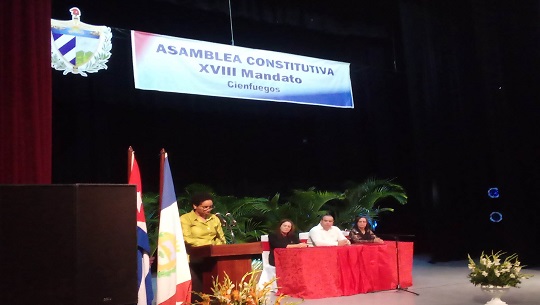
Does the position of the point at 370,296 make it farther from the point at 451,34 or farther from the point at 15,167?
the point at 451,34

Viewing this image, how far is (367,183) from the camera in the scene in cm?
789

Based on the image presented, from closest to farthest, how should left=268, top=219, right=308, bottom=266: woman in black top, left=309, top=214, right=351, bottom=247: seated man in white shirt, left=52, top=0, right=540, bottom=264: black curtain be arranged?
left=268, top=219, right=308, bottom=266: woman in black top → left=309, top=214, right=351, bottom=247: seated man in white shirt → left=52, top=0, right=540, bottom=264: black curtain

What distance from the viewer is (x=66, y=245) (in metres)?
1.69

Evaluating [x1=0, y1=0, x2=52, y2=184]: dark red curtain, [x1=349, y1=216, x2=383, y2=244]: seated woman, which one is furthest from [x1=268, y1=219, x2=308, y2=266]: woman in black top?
[x1=0, y1=0, x2=52, y2=184]: dark red curtain

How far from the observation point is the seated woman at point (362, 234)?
19.6ft

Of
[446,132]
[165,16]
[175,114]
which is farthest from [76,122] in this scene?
[446,132]

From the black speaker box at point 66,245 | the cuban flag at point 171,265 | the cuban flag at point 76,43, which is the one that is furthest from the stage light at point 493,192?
the black speaker box at point 66,245

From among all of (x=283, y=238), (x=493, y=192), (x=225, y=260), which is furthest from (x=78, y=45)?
(x=493, y=192)

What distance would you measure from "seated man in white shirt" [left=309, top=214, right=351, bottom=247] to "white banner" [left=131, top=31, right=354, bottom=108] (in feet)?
6.48

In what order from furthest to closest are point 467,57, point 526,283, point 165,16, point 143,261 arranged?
point 467,57, point 165,16, point 526,283, point 143,261

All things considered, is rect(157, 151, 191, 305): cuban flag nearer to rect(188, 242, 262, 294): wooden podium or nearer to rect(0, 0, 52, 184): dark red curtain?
rect(188, 242, 262, 294): wooden podium

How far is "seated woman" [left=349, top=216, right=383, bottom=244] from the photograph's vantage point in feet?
19.6

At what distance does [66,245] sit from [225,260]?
125cm

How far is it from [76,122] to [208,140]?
194 cm
